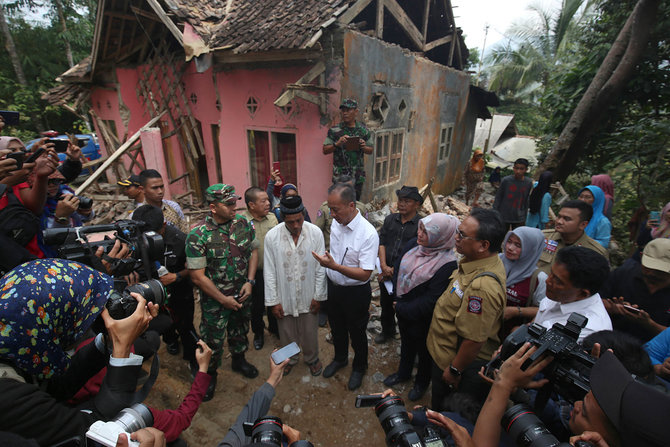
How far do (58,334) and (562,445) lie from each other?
6.93 feet

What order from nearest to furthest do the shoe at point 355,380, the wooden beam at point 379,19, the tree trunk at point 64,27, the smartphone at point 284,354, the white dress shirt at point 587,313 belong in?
the smartphone at point 284,354 → the white dress shirt at point 587,313 → the shoe at point 355,380 → the wooden beam at point 379,19 → the tree trunk at point 64,27

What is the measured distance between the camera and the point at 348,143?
189 inches

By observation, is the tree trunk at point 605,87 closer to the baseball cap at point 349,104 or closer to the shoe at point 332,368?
the baseball cap at point 349,104

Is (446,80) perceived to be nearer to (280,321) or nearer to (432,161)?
(432,161)

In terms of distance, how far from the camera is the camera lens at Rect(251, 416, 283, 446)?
1254 millimetres

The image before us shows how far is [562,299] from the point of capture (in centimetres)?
197

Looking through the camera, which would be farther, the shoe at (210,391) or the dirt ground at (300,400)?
the shoe at (210,391)

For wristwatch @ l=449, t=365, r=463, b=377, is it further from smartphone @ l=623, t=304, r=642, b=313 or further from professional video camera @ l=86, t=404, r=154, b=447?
professional video camera @ l=86, t=404, r=154, b=447

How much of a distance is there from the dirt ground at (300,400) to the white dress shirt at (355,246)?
1.21m

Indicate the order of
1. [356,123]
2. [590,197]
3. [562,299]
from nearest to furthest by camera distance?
[562,299], [590,197], [356,123]

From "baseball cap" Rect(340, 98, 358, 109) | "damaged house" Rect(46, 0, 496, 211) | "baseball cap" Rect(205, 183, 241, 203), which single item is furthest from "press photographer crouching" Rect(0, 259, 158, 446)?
"baseball cap" Rect(340, 98, 358, 109)

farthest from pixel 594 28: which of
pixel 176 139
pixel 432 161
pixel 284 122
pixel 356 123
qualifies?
pixel 176 139

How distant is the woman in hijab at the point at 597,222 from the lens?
3.54 meters

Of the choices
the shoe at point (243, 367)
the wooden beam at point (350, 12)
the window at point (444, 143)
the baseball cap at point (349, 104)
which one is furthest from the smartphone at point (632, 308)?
the window at point (444, 143)
